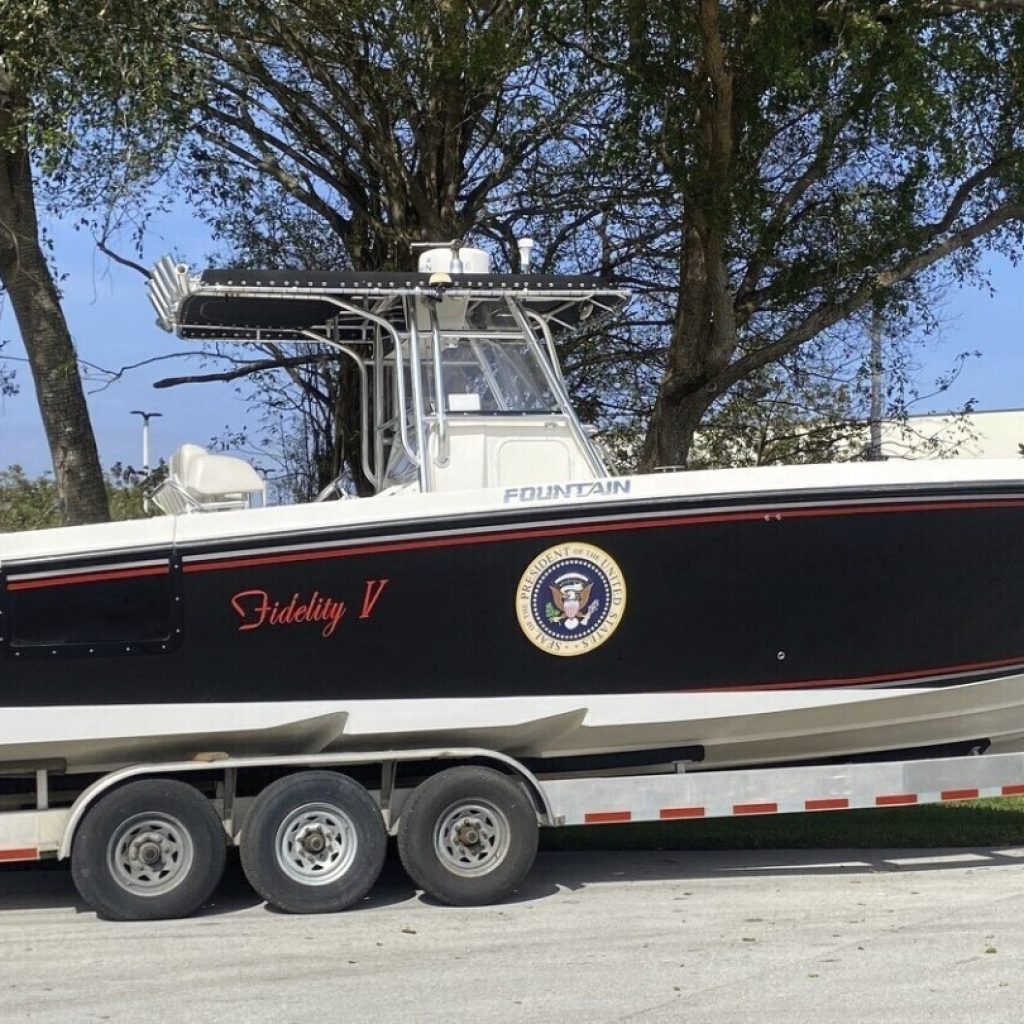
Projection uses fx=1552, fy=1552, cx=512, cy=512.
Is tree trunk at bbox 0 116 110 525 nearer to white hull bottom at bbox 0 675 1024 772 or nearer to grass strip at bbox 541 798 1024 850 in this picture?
grass strip at bbox 541 798 1024 850

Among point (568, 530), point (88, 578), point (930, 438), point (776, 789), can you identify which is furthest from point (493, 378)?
point (930, 438)

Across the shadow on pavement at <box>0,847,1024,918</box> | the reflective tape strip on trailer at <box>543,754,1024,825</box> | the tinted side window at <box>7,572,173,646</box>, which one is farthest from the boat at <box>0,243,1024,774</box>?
the shadow on pavement at <box>0,847,1024,918</box>

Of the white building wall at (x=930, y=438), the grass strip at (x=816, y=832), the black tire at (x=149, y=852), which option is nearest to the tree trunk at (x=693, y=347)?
the white building wall at (x=930, y=438)

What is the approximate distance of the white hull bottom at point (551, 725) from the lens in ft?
24.0

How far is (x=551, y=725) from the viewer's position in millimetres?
7715

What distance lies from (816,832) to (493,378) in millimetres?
3568

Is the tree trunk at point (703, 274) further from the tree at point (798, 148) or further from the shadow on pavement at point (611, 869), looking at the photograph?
the shadow on pavement at point (611, 869)

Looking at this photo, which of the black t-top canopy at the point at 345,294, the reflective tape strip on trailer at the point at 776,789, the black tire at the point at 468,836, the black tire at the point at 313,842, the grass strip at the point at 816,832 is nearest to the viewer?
the black tire at the point at 313,842

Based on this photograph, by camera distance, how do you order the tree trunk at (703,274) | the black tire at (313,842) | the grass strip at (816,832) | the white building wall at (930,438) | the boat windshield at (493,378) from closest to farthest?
the black tire at (313,842) < the boat windshield at (493,378) < the grass strip at (816,832) < the tree trunk at (703,274) < the white building wall at (930,438)

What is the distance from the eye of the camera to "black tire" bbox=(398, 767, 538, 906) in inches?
298

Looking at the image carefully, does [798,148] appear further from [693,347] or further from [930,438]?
[930,438]

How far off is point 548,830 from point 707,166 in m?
5.34

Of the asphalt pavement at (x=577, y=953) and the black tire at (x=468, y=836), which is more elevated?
the black tire at (x=468, y=836)

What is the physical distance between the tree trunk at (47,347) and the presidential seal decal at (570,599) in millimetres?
5826
